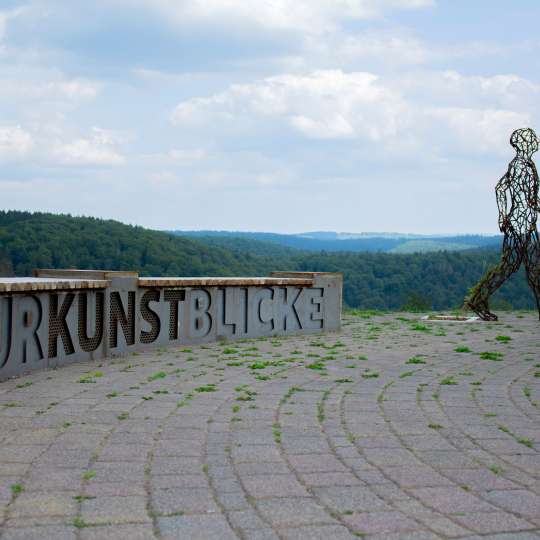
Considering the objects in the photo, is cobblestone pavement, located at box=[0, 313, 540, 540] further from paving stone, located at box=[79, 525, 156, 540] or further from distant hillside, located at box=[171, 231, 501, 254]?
distant hillside, located at box=[171, 231, 501, 254]

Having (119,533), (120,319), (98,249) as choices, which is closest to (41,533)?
(119,533)

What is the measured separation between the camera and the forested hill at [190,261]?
5432 centimetres

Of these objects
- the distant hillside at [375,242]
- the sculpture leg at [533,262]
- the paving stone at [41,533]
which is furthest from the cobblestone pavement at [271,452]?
the distant hillside at [375,242]

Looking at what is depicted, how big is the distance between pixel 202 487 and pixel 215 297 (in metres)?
9.24

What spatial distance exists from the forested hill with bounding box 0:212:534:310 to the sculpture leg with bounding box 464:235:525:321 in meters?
30.1

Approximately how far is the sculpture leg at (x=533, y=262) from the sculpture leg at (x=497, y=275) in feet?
0.95

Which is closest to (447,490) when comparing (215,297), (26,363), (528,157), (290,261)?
(26,363)

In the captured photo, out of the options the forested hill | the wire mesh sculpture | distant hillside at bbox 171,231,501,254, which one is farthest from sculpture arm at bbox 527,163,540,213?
distant hillside at bbox 171,231,501,254

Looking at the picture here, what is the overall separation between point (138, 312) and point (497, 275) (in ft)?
32.1

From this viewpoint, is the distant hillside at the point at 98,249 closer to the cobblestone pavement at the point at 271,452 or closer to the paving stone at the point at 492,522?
the cobblestone pavement at the point at 271,452

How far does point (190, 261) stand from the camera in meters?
60.9

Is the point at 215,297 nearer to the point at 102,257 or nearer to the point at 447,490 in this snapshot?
the point at 447,490

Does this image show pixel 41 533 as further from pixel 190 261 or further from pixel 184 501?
pixel 190 261

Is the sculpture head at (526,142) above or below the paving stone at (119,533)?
above
